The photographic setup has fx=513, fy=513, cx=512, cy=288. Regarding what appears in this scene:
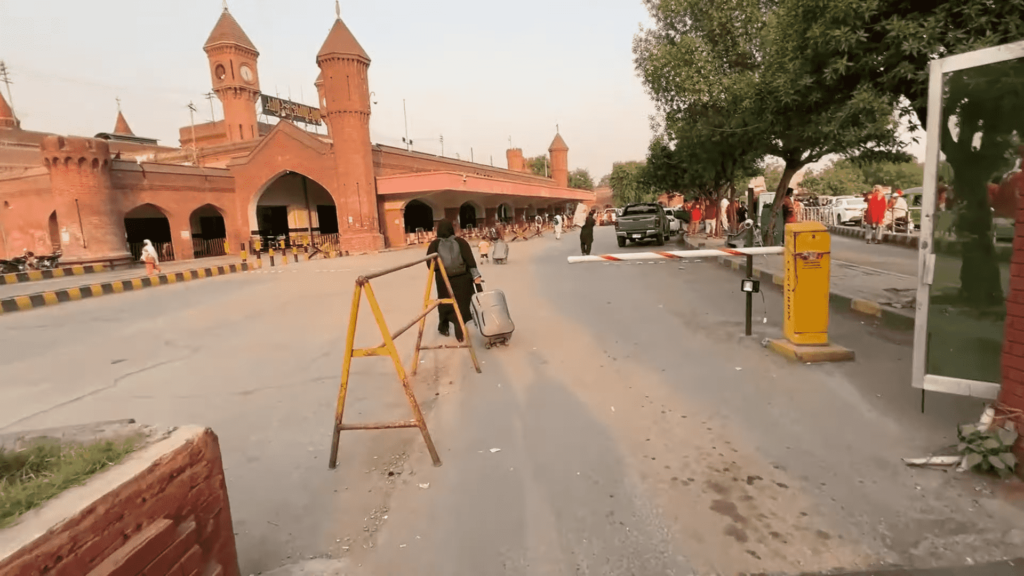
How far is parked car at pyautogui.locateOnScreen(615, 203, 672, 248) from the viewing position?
20500 mm

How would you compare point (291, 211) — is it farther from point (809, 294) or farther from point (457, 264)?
point (809, 294)

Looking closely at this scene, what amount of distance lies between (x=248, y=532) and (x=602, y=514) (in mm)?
1927

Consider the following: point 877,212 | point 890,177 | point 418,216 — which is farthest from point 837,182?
point 877,212

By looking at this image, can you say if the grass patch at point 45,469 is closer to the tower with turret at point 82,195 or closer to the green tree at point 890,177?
the tower with turret at point 82,195

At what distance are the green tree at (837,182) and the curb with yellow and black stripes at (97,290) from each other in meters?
71.4

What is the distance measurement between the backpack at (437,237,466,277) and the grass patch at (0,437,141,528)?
4390 millimetres

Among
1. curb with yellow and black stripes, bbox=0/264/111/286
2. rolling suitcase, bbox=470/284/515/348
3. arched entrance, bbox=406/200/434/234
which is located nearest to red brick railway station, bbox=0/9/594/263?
curb with yellow and black stripes, bbox=0/264/111/286

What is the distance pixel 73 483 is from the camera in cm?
170

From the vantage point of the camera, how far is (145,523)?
1.76m

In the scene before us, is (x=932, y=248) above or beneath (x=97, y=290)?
above

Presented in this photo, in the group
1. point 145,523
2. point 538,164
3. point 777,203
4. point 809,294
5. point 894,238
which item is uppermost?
point 538,164

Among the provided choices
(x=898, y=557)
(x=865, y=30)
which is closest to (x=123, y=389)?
(x=898, y=557)

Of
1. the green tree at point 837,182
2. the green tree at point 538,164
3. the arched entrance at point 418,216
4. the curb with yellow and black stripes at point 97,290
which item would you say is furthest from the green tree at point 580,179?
the curb with yellow and black stripes at point 97,290

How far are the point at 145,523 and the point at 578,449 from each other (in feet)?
8.13
